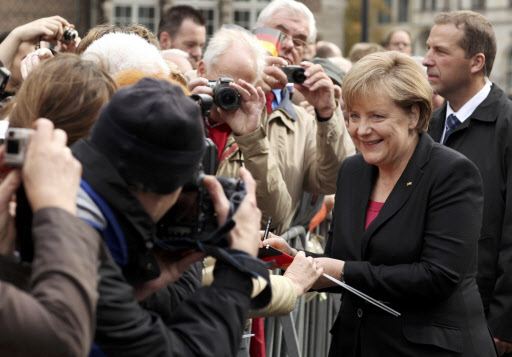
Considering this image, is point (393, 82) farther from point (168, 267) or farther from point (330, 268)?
point (168, 267)

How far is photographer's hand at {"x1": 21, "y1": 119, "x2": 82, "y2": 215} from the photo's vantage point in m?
1.72

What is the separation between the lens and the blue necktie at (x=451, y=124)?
4.59 m

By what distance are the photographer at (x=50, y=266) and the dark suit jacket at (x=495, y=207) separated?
9.90 ft

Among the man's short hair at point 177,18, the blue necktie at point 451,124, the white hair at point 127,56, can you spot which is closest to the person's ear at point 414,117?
the white hair at point 127,56

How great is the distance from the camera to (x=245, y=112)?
3760 mm

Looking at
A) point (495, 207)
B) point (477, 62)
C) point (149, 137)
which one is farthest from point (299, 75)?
point (149, 137)

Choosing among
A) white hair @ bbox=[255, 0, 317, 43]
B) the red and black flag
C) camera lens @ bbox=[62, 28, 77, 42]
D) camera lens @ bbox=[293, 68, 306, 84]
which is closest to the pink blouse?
camera lens @ bbox=[293, 68, 306, 84]

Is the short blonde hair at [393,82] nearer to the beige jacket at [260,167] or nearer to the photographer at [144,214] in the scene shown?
the beige jacket at [260,167]

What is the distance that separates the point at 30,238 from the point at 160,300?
1.52ft

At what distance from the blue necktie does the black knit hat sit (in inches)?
117

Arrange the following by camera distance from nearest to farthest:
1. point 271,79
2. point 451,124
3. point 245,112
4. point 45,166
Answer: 1. point 45,166
2. point 245,112
3. point 271,79
4. point 451,124

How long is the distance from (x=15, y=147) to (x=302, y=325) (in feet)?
10.7

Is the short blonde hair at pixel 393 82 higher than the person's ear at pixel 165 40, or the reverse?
the short blonde hair at pixel 393 82

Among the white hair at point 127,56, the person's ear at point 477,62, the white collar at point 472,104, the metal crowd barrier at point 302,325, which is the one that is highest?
the white hair at point 127,56
